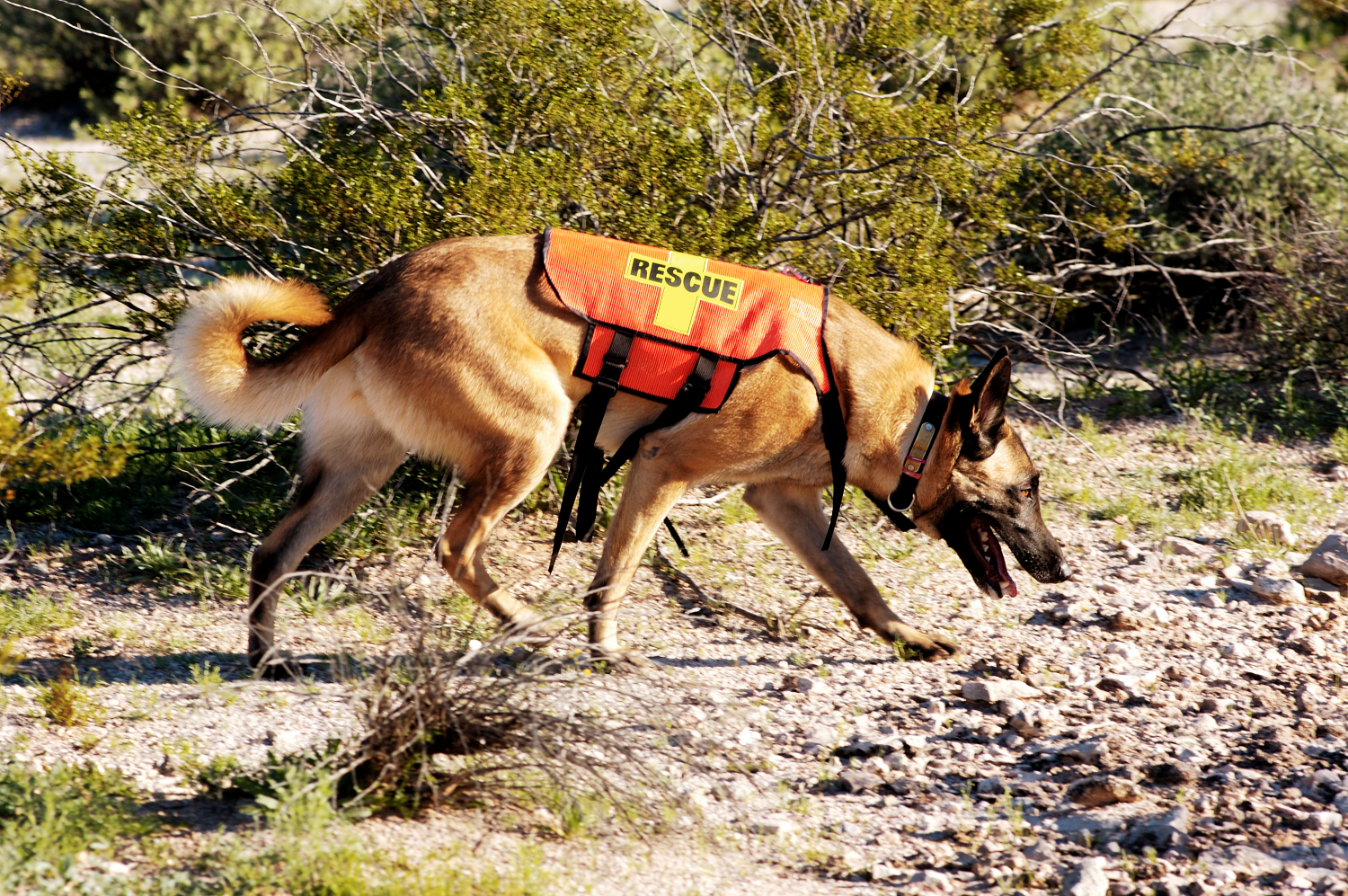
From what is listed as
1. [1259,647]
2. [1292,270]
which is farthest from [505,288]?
[1292,270]

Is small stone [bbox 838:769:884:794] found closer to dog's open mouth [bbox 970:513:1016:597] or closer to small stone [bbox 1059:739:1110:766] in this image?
small stone [bbox 1059:739:1110:766]

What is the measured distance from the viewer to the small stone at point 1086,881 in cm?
292

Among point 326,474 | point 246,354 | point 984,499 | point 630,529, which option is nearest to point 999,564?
point 984,499

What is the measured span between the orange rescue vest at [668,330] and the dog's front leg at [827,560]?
49 centimetres

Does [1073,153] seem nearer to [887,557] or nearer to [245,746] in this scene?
[887,557]

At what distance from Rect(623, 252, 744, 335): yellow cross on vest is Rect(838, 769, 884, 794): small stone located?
1632mm

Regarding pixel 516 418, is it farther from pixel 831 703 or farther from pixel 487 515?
pixel 831 703

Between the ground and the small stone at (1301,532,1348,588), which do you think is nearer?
the ground

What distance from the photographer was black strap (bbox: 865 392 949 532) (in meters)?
4.44

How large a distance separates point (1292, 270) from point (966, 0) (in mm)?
3093

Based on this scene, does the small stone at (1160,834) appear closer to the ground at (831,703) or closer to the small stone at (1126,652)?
the ground at (831,703)

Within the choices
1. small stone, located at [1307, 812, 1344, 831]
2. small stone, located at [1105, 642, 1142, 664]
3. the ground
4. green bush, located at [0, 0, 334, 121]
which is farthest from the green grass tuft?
green bush, located at [0, 0, 334, 121]

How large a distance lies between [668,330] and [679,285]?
0.18 metres

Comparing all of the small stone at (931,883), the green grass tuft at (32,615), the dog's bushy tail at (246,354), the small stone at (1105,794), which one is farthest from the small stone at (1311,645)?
the green grass tuft at (32,615)
